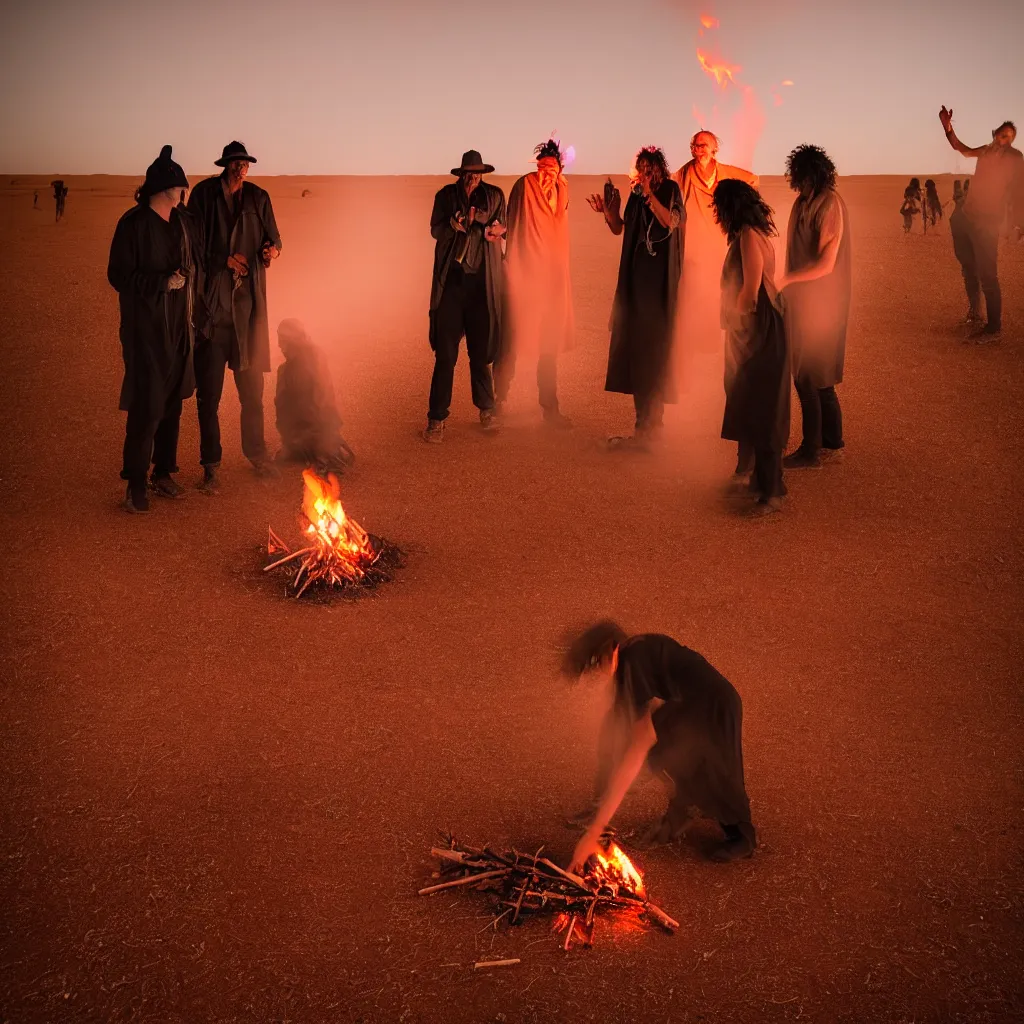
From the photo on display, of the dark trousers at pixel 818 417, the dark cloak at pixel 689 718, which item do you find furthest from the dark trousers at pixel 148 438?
the dark cloak at pixel 689 718

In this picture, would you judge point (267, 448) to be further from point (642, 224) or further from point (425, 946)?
point (425, 946)

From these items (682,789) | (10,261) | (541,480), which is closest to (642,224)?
(541,480)

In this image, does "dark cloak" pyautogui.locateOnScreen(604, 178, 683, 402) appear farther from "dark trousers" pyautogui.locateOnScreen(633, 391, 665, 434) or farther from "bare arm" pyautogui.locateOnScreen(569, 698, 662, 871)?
"bare arm" pyautogui.locateOnScreen(569, 698, 662, 871)

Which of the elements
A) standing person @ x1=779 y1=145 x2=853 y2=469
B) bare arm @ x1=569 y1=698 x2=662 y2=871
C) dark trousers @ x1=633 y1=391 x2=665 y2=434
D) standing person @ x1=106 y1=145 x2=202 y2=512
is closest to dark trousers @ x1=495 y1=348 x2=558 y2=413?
dark trousers @ x1=633 y1=391 x2=665 y2=434

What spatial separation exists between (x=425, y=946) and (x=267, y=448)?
5.76m

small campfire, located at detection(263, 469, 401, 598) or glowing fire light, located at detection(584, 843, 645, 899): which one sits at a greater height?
small campfire, located at detection(263, 469, 401, 598)

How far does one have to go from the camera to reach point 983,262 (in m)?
11.2

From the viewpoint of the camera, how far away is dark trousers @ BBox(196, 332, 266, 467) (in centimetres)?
802

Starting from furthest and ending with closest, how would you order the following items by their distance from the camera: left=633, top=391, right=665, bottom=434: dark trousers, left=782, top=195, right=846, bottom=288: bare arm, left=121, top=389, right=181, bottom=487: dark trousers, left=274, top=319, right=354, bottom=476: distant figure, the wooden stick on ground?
left=633, top=391, right=665, bottom=434: dark trousers < left=274, top=319, right=354, bottom=476: distant figure < left=782, top=195, right=846, bottom=288: bare arm < left=121, top=389, right=181, bottom=487: dark trousers < the wooden stick on ground

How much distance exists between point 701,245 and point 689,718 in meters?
6.48

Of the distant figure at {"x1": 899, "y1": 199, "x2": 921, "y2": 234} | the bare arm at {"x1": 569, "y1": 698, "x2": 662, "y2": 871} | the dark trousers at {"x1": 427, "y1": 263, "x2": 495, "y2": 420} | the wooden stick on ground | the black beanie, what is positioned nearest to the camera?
the bare arm at {"x1": 569, "y1": 698, "x2": 662, "y2": 871}

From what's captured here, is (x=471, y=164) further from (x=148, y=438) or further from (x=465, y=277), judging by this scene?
(x=148, y=438)

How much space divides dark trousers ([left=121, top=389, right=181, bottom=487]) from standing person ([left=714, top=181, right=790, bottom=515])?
147 inches

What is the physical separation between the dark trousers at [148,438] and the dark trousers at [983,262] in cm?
782
